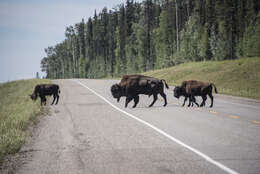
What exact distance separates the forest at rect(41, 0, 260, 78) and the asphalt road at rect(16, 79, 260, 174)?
34862mm

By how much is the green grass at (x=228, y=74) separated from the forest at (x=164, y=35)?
7.01 m

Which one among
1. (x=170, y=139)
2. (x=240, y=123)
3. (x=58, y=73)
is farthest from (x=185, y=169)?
(x=58, y=73)

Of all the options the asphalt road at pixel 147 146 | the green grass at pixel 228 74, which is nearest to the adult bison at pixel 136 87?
the asphalt road at pixel 147 146

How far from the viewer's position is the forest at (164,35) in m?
53.7

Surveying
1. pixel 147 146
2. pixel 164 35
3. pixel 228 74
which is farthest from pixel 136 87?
pixel 164 35

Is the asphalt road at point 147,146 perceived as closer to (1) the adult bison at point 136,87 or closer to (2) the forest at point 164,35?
(1) the adult bison at point 136,87

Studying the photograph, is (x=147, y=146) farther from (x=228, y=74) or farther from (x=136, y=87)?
(x=228, y=74)

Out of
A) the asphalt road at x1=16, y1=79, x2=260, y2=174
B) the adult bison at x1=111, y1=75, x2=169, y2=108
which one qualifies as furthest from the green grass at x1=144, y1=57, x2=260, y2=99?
the asphalt road at x1=16, y1=79, x2=260, y2=174

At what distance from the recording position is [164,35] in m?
71.2

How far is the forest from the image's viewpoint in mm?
53688

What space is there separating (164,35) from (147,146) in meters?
66.1

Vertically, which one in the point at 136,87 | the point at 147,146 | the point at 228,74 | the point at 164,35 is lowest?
the point at 147,146

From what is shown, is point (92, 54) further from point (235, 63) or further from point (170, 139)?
point (170, 139)

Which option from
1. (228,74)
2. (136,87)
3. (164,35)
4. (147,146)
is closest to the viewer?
(147,146)
